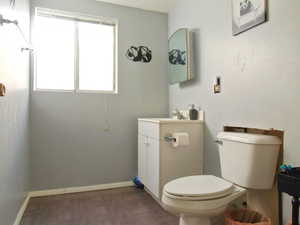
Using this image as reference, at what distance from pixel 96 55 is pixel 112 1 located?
690mm

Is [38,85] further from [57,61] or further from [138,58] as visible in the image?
[138,58]

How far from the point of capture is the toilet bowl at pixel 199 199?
1.27 m

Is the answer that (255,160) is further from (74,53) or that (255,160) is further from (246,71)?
(74,53)

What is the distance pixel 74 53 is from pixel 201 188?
215 centimetres

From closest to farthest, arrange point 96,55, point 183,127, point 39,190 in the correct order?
point 183,127
point 39,190
point 96,55

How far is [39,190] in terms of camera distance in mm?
2387

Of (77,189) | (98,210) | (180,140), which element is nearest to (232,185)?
(180,140)

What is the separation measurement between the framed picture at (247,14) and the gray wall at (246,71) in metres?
0.05

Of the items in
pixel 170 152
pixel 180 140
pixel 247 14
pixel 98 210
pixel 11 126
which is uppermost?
pixel 247 14

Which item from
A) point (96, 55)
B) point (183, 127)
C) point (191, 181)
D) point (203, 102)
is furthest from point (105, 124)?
point (191, 181)

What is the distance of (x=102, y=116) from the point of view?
263 centimetres

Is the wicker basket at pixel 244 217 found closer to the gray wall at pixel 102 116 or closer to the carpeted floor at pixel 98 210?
the carpeted floor at pixel 98 210

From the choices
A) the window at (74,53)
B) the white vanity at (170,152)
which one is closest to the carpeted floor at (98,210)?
the white vanity at (170,152)

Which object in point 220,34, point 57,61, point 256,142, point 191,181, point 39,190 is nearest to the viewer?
point 256,142
